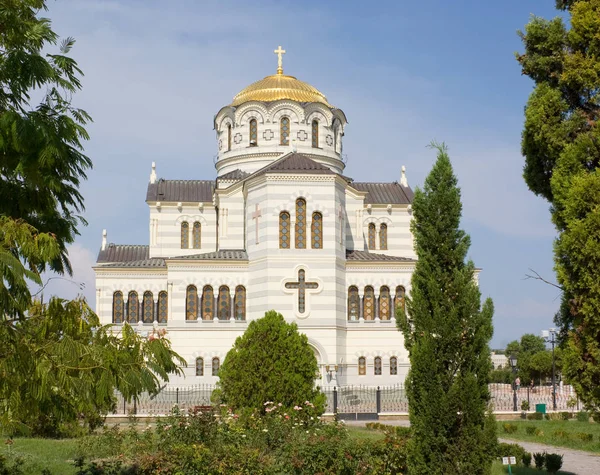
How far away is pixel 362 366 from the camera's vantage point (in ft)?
108

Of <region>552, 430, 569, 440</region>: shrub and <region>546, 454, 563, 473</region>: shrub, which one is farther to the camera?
<region>552, 430, 569, 440</region>: shrub

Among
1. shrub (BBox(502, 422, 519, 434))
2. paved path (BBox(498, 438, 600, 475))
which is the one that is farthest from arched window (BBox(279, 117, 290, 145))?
paved path (BBox(498, 438, 600, 475))

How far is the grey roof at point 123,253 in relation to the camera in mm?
A: 38250

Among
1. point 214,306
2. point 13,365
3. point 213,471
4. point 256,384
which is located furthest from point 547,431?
point 13,365

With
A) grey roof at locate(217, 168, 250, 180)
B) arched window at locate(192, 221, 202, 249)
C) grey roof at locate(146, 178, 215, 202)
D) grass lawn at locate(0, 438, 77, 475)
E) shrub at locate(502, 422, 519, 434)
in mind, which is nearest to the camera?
grass lawn at locate(0, 438, 77, 475)

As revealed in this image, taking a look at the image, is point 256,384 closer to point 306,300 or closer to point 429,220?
point 429,220

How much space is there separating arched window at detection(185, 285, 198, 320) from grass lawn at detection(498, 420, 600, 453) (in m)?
14.5

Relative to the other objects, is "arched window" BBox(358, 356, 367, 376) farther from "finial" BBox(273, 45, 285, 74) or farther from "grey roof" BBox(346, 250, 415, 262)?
"finial" BBox(273, 45, 285, 74)

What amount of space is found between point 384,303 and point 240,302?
21.5ft

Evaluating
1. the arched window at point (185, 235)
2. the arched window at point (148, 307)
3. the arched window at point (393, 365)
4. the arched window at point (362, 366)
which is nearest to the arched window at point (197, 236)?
the arched window at point (185, 235)

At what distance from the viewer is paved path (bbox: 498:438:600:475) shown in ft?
47.7

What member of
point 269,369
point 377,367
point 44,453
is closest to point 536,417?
point 377,367

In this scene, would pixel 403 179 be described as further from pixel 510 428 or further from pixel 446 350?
pixel 446 350

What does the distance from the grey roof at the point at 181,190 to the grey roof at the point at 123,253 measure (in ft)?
9.20
